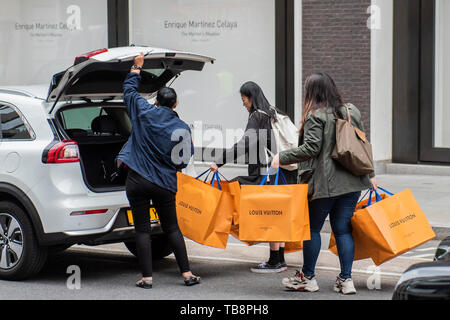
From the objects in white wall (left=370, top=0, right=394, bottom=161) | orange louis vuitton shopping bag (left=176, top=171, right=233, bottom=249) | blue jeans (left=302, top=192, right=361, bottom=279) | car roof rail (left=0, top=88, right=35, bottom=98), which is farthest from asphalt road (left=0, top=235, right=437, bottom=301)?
white wall (left=370, top=0, right=394, bottom=161)

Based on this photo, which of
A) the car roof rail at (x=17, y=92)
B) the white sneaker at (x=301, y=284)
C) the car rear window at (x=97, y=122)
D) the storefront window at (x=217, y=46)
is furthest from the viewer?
the storefront window at (x=217, y=46)

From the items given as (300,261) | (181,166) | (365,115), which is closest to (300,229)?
(181,166)

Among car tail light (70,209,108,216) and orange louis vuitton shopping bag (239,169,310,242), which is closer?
orange louis vuitton shopping bag (239,169,310,242)

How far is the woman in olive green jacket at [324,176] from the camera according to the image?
6.56m

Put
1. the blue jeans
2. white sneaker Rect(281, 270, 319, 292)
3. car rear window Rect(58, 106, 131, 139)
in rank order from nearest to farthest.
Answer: the blue jeans < white sneaker Rect(281, 270, 319, 292) < car rear window Rect(58, 106, 131, 139)

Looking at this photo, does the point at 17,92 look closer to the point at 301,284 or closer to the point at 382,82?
the point at 301,284

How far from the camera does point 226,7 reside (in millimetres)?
15062

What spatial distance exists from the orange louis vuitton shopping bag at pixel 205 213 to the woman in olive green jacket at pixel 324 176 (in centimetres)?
65

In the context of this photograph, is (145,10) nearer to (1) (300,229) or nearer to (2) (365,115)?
(2) (365,115)

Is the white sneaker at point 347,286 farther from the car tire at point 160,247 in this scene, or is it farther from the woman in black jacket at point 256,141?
the car tire at point 160,247

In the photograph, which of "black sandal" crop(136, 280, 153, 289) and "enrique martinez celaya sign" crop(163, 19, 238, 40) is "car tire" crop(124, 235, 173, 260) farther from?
"enrique martinez celaya sign" crop(163, 19, 238, 40)

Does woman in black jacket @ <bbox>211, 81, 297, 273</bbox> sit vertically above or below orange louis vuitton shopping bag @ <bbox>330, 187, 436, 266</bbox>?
above

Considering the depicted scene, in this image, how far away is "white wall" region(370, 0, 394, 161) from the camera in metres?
13.9

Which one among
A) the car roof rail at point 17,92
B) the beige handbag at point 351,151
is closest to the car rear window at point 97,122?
the car roof rail at point 17,92
